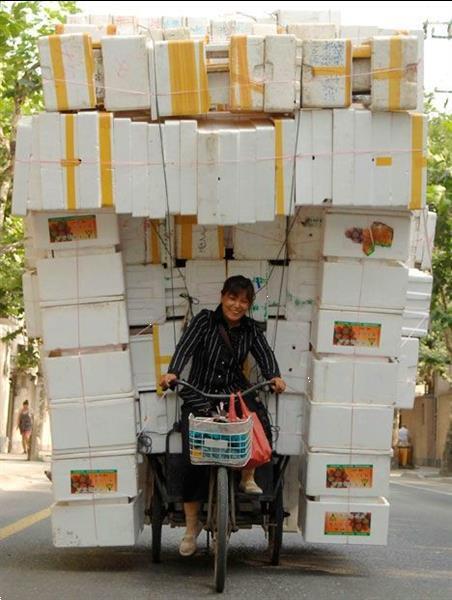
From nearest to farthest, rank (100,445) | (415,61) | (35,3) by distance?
(415,61) → (100,445) → (35,3)

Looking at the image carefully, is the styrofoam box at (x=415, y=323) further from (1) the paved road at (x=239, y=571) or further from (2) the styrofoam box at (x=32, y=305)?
(2) the styrofoam box at (x=32, y=305)

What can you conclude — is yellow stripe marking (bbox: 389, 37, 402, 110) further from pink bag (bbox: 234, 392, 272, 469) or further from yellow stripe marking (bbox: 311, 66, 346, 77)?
pink bag (bbox: 234, 392, 272, 469)

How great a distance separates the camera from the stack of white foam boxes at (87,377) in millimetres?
7938

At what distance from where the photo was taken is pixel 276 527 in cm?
824

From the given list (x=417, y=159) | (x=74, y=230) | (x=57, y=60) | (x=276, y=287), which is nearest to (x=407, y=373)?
(x=276, y=287)

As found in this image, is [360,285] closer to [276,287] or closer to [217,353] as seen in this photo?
[276,287]

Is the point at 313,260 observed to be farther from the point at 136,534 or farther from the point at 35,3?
the point at 35,3

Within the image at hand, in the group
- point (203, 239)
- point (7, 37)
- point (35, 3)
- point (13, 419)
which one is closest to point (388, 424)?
point (203, 239)

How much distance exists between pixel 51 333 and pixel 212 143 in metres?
1.57


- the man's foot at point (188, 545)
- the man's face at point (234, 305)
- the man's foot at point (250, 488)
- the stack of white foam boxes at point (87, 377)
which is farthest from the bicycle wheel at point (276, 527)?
the man's face at point (234, 305)

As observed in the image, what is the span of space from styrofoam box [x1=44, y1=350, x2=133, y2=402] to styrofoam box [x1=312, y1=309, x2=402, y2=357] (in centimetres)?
125

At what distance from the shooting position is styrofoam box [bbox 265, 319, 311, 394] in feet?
27.2

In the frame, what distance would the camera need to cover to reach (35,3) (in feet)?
68.5

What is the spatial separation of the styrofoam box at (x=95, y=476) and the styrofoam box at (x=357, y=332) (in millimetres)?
1410
